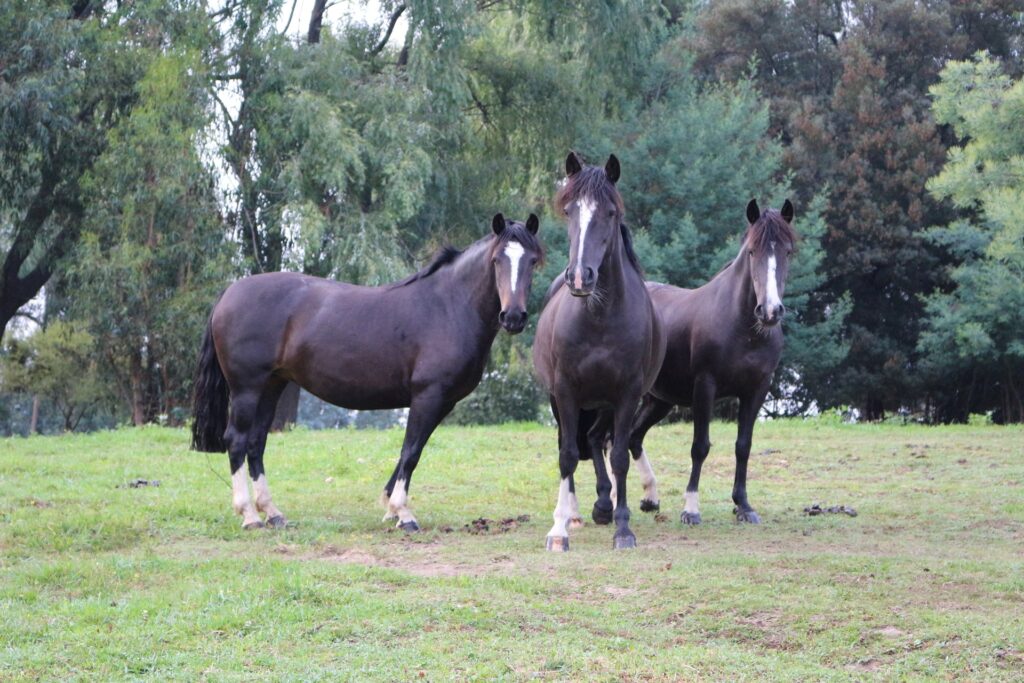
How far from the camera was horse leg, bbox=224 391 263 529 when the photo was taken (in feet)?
31.4

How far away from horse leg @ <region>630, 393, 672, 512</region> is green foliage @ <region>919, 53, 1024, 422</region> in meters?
14.9

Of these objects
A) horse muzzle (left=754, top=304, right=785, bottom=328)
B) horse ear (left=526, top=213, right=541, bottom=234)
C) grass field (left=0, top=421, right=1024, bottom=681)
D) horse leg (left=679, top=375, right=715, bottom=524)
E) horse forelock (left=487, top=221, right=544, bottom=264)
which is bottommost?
grass field (left=0, top=421, right=1024, bottom=681)

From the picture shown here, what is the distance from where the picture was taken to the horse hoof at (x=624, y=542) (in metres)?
8.28

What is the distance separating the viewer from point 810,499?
11.5 m

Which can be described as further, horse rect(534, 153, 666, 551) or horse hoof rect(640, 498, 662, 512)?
horse hoof rect(640, 498, 662, 512)

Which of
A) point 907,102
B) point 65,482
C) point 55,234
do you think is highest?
point 907,102

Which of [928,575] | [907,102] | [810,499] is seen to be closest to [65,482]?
[810,499]

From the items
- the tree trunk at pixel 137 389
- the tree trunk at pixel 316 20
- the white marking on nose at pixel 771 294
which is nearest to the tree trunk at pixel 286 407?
the tree trunk at pixel 137 389

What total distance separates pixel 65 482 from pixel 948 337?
2065 cm

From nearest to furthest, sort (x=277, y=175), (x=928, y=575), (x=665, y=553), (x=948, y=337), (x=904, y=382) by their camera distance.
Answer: (x=928, y=575) → (x=665, y=553) → (x=277, y=175) → (x=948, y=337) → (x=904, y=382)

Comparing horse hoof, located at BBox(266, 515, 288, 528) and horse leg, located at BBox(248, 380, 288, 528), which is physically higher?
horse leg, located at BBox(248, 380, 288, 528)

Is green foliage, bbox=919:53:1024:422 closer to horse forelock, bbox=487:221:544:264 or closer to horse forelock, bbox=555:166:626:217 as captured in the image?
horse forelock, bbox=487:221:544:264

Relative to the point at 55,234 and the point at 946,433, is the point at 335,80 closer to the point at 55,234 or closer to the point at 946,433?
the point at 55,234

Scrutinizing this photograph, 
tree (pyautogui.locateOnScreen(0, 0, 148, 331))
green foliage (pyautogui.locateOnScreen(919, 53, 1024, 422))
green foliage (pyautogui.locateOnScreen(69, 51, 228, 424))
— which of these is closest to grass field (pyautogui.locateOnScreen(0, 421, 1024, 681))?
green foliage (pyautogui.locateOnScreen(69, 51, 228, 424))
